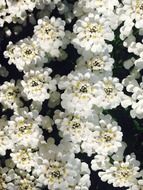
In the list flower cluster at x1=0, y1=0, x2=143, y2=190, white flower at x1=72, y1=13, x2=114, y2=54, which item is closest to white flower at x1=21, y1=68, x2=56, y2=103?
flower cluster at x1=0, y1=0, x2=143, y2=190

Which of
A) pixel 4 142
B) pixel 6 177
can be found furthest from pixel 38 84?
pixel 6 177

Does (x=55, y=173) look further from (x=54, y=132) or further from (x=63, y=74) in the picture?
(x=63, y=74)

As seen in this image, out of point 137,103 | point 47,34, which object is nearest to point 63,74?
point 47,34

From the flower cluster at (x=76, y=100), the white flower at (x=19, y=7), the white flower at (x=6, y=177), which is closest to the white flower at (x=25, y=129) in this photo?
the flower cluster at (x=76, y=100)

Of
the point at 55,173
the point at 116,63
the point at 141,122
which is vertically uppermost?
the point at 116,63

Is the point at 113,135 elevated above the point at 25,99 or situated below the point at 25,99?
below

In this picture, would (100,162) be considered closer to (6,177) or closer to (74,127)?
(74,127)

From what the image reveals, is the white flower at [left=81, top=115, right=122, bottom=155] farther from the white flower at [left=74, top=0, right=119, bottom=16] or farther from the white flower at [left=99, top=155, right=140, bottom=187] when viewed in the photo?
the white flower at [left=74, top=0, right=119, bottom=16]
